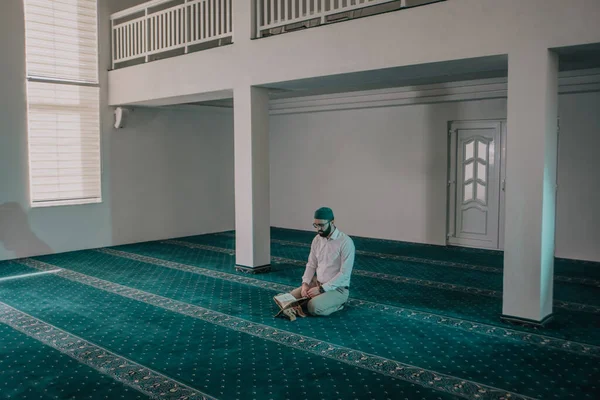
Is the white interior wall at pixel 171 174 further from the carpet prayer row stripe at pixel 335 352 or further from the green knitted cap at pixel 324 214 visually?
the green knitted cap at pixel 324 214

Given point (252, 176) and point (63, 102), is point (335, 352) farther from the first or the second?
point (63, 102)

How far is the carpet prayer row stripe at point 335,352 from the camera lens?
376 cm

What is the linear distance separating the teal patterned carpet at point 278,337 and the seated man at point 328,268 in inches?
5.5

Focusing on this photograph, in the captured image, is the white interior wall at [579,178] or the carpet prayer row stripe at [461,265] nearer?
the carpet prayer row stripe at [461,265]

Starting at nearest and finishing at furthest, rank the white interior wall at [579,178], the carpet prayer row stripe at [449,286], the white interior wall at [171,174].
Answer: the carpet prayer row stripe at [449,286]
the white interior wall at [579,178]
the white interior wall at [171,174]

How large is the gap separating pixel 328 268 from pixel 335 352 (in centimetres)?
123

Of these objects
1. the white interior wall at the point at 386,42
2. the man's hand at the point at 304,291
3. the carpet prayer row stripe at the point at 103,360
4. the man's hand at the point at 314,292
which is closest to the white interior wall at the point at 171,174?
the white interior wall at the point at 386,42

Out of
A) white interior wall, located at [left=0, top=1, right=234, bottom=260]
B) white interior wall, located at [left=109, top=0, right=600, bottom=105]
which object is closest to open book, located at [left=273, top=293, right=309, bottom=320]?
white interior wall, located at [left=109, top=0, right=600, bottom=105]

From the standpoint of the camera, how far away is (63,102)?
894 cm

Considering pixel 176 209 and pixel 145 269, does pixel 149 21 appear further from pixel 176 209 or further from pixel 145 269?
pixel 145 269

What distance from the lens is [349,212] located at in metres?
10.8

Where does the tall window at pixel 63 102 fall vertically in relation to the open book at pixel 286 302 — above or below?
above

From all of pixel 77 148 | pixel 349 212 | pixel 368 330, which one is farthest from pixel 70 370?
pixel 349 212

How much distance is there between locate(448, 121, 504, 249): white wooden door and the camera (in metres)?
8.95
